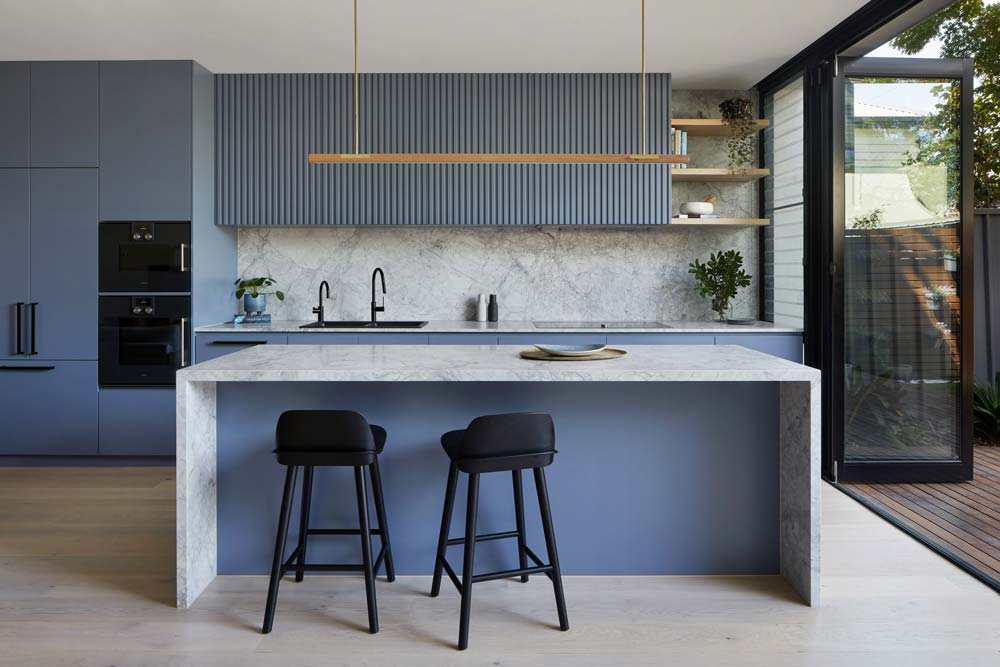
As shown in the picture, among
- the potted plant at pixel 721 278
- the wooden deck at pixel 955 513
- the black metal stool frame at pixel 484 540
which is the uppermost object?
the potted plant at pixel 721 278

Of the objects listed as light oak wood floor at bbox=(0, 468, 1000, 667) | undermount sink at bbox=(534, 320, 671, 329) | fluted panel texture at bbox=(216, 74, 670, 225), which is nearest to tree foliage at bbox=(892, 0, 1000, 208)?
fluted panel texture at bbox=(216, 74, 670, 225)

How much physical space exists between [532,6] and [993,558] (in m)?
3.22

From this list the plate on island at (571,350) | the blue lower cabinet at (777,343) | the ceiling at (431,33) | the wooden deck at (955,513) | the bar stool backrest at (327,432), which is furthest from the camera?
the blue lower cabinet at (777,343)

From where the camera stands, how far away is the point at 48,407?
4.57 meters

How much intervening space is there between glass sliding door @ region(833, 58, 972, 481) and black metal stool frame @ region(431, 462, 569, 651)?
242 cm

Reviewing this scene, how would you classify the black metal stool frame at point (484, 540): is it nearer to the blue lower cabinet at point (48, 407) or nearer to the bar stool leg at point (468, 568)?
the bar stool leg at point (468, 568)

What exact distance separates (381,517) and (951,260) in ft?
10.6

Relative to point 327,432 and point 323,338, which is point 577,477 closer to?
point 327,432

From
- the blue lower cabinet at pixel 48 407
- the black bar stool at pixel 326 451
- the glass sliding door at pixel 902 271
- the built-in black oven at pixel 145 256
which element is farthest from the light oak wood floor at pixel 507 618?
the built-in black oven at pixel 145 256

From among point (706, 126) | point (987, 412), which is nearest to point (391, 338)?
point (706, 126)

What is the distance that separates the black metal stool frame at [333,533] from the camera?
7.75ft

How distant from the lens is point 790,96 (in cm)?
480

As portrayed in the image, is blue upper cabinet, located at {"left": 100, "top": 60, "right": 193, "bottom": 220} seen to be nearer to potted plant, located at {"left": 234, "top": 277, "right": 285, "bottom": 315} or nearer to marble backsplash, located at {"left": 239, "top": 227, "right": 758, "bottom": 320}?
potted plant, located at {"left": 234, "top": 277, "right": 285, "bottom": 315}

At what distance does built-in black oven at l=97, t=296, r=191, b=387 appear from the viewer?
457cm
